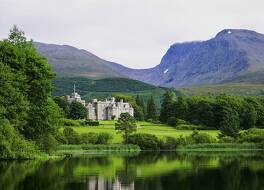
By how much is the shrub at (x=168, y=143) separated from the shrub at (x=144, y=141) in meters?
1.39

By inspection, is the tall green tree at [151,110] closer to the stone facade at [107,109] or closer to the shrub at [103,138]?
the stone facade at [107,109]

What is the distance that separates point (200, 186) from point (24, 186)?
11.0 meters

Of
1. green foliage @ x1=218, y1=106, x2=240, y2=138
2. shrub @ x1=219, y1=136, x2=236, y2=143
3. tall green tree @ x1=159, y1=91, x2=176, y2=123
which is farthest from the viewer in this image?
tall green tree @ x1=159, y1=91, x2=176, y2=123

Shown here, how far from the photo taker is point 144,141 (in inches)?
3873

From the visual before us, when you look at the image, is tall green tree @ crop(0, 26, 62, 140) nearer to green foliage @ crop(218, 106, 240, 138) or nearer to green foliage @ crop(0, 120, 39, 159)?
green foliage @ crop(0, 120, 39, 159)

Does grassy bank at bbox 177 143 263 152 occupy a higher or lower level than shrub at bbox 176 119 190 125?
lower

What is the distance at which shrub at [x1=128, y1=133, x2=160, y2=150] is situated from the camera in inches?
3856

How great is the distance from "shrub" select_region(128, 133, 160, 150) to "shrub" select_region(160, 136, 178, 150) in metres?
1.39

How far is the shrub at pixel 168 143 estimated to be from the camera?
101 m

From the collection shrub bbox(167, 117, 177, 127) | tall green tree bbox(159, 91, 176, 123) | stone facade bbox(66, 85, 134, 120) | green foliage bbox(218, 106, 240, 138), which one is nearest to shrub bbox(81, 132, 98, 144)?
green foliage bbox(218, 106, 240, 138)

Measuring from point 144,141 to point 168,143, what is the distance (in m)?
5.12

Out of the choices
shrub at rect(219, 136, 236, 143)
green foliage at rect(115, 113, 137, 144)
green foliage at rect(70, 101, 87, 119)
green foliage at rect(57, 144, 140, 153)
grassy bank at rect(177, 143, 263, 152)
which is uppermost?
green foliage at rect(70, 101, 87, 119)

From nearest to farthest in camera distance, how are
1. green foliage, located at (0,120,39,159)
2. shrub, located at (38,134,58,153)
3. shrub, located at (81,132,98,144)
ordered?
1. green foliage, located at (0,120,39,159)
2. shrub, located at (38,134,58,153)
3. shrub, located at (81,132,98,144)

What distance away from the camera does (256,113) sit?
13250cm
